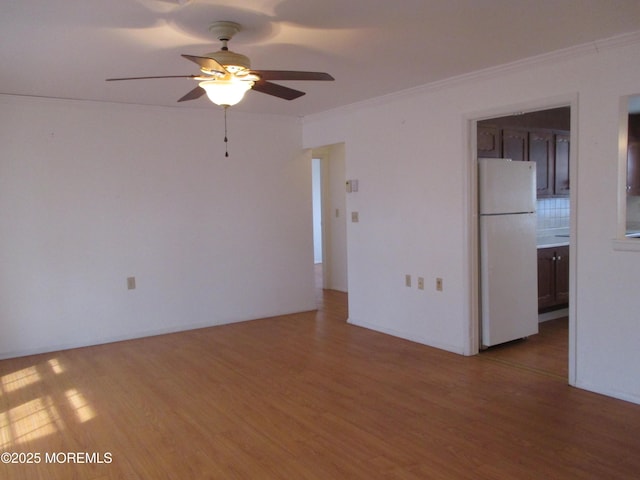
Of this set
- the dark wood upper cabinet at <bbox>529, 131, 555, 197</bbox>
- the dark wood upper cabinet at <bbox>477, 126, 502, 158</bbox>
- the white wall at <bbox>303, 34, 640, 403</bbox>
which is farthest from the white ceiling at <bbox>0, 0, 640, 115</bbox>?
the dark wood upper cabinet at <bbox>529, 131, 555, 197</bbox>

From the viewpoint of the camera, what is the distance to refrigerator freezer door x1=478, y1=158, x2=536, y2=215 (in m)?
4.34

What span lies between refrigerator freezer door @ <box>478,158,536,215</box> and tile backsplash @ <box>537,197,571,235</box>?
1.50 metres

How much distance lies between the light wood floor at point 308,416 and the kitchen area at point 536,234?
2.18ft

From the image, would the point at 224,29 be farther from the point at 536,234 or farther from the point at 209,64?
the point at 536,234

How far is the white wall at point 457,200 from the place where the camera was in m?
3.25

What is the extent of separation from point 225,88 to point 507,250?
294 cm

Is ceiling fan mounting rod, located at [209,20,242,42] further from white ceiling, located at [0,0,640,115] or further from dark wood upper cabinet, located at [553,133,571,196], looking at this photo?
dark wood upper cabinet, located at [553,133,571,196]

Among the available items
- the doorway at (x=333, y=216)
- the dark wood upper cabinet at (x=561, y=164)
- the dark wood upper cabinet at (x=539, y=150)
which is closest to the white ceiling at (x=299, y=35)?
the dark wood upper cabinet at (x=539, y=150)

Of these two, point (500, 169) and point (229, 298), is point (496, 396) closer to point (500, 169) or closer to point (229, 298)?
point (500, 169)

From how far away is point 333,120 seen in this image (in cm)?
561

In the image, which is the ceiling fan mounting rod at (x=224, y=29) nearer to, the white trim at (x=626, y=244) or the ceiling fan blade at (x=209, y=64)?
the ceiling fan blade at (x=209, y=64)

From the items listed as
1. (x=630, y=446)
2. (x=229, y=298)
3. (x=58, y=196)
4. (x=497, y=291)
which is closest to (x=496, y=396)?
(x=630, y=446)

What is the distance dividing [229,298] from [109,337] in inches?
52.1

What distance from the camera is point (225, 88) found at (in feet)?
9.07
